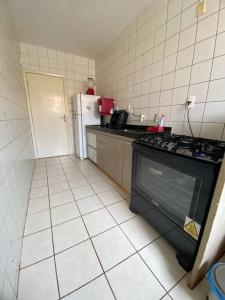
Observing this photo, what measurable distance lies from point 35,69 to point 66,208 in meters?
2.93

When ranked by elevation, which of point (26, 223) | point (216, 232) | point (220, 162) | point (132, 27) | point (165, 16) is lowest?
A: point (26, 223)

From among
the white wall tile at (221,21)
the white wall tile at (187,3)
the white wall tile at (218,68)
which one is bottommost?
the white wall tile at (218,68)

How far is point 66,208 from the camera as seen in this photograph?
4.86 ft

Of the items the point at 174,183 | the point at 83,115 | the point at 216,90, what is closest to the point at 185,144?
the point at 174,183

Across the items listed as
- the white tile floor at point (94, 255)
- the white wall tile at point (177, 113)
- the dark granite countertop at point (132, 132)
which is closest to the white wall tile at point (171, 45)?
the white wall tile at point (177, 113)

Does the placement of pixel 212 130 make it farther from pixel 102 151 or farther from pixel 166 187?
pixel 102 151

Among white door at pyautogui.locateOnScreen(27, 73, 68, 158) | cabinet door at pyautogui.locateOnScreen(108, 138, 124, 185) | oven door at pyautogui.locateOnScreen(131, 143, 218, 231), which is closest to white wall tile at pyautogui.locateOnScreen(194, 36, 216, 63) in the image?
oven door at pyautogui.locateOnScreen(131, 143, 218, 231)

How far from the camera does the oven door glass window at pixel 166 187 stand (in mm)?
848

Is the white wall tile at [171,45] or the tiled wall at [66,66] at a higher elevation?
the tiled wall at [66,66]

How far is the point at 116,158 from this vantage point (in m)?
1.83

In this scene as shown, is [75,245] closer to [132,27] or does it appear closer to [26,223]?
[26,223]

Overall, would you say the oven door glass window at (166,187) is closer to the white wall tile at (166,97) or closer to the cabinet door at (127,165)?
the cabinet door at (127,165)

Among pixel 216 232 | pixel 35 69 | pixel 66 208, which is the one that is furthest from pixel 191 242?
pixel 35 69

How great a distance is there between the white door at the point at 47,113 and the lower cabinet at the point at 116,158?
1.44 metres
